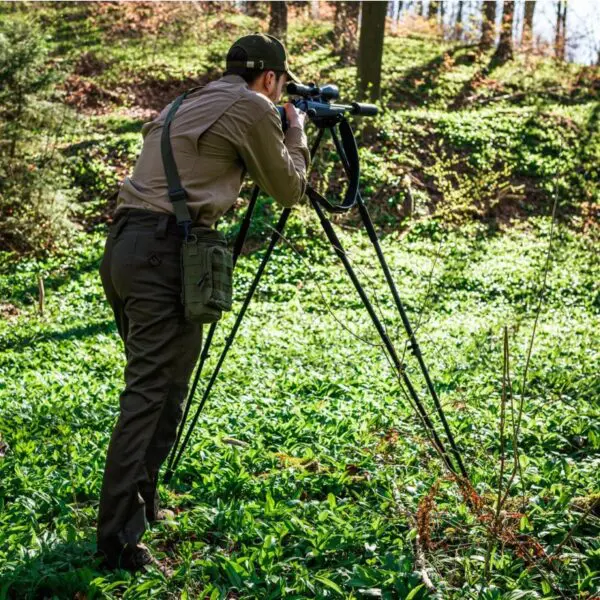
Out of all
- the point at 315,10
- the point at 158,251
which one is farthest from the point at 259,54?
the point at 315,10

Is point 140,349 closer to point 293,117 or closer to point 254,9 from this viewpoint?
point 293,117

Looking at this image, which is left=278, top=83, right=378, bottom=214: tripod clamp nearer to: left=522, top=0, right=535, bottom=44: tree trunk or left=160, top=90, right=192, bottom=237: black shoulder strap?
left=160, top=90, right=192, bottom=237: black shoulder strap

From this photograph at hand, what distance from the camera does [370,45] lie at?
16.1m

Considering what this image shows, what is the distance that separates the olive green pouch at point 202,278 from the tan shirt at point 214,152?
140 millimetres

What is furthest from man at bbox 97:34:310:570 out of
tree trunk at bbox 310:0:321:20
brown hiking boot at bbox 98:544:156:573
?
tree trunk at bbox 310:0:321:20

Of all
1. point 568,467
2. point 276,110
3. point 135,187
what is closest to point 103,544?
point 135,187

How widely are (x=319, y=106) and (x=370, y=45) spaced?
13.7 meters

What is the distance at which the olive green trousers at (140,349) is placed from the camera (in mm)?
2943

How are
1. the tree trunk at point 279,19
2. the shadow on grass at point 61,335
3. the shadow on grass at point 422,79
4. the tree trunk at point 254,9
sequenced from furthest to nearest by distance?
1. the tree trunk at point 254,9
2. the tree trunk at point 279,19
3. the shadow on grass at point 422,79
4. the shadow on grass at point 61,335

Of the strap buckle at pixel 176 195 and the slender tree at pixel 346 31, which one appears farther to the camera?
the slender tree at pixel 346 31

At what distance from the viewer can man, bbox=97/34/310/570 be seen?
296cm

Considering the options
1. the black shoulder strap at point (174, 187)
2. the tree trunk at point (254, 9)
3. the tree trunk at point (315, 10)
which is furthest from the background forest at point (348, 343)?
the tree trunk at point (315, 10)

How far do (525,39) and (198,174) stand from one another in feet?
75.1

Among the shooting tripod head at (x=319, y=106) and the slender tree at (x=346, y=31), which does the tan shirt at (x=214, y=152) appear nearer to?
the shooting tripod head at (x=319, y=106)
